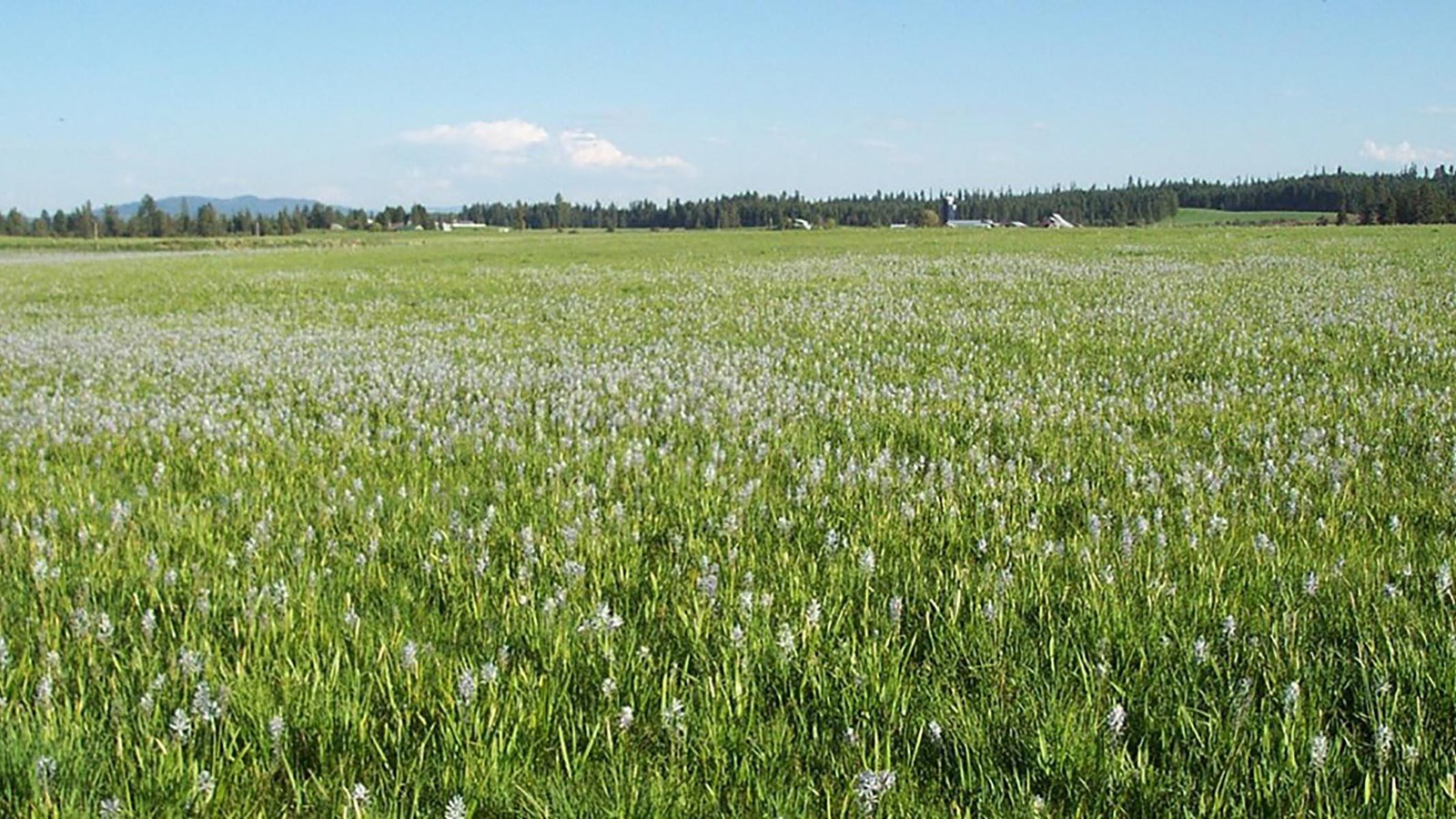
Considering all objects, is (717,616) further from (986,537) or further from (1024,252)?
(1024,252)

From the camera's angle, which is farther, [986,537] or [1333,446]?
[1333,446]

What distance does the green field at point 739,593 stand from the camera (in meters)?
2.78

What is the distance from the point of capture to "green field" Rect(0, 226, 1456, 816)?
278 centimetres

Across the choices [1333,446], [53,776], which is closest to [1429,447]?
[1333,446]

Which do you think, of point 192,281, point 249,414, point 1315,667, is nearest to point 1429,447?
point 1315,667

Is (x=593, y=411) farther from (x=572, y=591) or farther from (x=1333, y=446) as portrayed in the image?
(x=1333, y=446)

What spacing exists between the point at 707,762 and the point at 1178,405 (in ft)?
21.1

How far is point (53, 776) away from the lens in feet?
9.04

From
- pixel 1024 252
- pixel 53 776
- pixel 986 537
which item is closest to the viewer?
pixel 53 776

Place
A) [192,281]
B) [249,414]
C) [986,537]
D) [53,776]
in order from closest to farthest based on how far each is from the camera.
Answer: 1. [53,776]
2. [986,537]
3. [249,414]
4. [192,281]

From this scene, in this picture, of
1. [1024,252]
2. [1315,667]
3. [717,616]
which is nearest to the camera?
[1315,667]

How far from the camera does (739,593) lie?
4059mm

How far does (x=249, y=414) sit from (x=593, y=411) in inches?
115

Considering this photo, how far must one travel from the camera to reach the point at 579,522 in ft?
16.4
